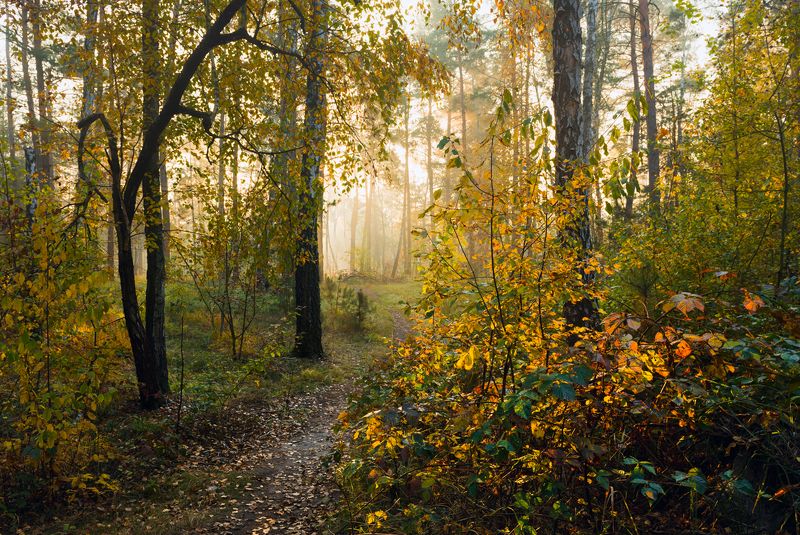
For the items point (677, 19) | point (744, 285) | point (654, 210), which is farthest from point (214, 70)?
point (677, 19)

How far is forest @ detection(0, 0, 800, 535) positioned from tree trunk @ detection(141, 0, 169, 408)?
5 cm

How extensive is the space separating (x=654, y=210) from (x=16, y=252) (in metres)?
9.27

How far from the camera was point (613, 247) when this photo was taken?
37.9 ft

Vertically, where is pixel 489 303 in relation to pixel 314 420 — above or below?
above

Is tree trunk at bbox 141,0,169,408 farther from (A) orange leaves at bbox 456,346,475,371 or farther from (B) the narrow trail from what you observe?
(A) orange leaves at bbox 456,346,475,371

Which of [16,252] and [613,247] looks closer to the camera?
[16,252]

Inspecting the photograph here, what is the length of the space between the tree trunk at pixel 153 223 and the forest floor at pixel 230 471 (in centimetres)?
61

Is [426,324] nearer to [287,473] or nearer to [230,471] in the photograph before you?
[287,473]

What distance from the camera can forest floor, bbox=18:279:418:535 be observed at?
4.16 metres

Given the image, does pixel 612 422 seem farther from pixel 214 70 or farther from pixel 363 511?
pixel 214 70

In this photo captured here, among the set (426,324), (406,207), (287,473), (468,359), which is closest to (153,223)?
(287,473)

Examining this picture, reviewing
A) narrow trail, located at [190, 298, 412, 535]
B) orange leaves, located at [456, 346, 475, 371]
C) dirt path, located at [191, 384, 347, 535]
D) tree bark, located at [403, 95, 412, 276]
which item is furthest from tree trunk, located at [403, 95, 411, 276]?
orange leaves, located at [456, 346, 475, 371]

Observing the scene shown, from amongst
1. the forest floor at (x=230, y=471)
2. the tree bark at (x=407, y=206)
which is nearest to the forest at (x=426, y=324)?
the forest floor at (x=230, y=471)

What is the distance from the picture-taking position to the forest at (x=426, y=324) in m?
2.70
